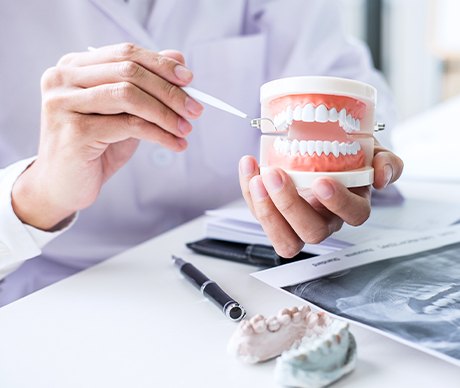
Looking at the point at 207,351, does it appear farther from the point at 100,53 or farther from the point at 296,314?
the point at 100,53

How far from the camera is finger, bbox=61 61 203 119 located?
551mm

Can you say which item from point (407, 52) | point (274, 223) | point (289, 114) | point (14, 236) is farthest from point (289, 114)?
point (407, 52)

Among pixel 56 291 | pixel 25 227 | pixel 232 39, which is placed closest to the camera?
pixel 56 291

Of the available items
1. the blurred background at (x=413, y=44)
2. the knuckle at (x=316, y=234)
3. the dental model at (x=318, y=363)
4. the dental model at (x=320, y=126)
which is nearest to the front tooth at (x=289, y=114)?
the dental model at (x=320, y=126)

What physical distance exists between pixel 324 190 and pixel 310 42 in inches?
26.3

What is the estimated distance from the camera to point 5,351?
16.6 inches

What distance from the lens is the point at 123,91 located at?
54cm

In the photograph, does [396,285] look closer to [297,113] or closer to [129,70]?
[297,113]

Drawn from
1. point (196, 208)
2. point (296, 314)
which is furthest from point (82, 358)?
point (196, 208)

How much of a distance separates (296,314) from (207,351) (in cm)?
8

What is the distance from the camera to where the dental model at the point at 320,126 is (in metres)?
0.48

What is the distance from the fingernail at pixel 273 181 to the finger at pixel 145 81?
141mm

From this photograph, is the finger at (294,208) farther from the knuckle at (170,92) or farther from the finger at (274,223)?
the knuckle at (170,92)

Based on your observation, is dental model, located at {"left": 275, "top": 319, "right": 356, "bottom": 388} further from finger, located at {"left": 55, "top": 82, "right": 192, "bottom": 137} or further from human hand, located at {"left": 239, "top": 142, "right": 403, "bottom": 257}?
finger, located at {"left": 55, "top": 82, "right": 192, "bottom": 137}
